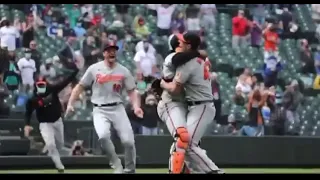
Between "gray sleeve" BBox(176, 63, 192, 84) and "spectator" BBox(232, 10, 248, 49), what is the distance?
35.6 ft

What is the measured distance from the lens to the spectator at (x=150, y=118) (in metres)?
16.3

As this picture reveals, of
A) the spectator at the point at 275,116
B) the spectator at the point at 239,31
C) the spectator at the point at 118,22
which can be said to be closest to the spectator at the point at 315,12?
the spectator at the point at 239,31

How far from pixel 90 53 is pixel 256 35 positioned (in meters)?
4.49

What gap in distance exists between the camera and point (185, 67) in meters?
9.95

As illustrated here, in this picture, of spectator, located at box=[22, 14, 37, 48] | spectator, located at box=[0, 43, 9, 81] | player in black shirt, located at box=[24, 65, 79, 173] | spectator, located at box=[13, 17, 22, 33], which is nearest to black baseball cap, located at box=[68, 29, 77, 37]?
spectator, located at box=[22, 14, 37, 48]

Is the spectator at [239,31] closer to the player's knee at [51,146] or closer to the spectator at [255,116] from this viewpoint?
the spectator at [255,116]

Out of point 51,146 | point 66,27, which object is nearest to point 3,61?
point 66,27

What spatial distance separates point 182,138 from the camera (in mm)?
9719

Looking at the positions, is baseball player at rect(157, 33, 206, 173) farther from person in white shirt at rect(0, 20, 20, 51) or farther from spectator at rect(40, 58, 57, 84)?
person in white shirt at rect(0, 20, 20, 51)

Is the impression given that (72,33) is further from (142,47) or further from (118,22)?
(142,47)

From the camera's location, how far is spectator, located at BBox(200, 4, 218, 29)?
21.0 metres

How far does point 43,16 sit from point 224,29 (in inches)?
182

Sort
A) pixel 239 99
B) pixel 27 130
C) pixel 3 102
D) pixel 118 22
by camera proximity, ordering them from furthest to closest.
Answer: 1. pixel 118 22
2. pixel 239 99
3. pixel 3 102
4. pixel 27 130
